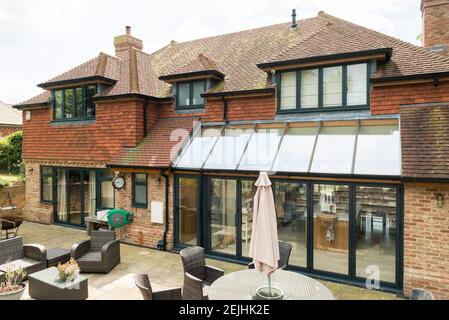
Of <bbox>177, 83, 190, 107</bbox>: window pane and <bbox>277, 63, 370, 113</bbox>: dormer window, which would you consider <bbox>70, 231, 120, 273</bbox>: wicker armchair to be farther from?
<bbox>277, 63, 370, 113</bbox>: dormer window

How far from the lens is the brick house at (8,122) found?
31797 mm

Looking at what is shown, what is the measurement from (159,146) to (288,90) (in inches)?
205

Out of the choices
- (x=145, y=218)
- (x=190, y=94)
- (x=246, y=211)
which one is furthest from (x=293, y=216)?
(x=190, y=94)

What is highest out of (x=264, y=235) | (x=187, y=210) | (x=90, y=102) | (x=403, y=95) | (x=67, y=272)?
(x=90, y=102)

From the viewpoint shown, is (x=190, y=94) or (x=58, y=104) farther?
(x=58, y=104)

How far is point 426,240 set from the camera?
7.52 m

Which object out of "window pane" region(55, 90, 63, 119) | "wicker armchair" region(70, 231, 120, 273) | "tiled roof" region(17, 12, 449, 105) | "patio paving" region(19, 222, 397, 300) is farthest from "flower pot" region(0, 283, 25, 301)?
"window pane" region(55, 90, 63, 119)

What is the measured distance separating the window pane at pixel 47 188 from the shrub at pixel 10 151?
9695mm

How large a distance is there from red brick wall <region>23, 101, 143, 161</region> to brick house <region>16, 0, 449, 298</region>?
0.07m

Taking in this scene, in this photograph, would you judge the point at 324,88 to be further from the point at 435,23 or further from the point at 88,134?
the point at 88,134

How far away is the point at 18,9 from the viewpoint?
10.0 meters

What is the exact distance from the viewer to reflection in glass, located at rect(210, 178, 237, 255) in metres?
10.2

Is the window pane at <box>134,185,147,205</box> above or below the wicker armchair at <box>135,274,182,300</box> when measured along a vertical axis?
above
